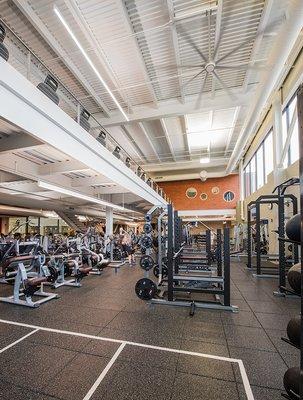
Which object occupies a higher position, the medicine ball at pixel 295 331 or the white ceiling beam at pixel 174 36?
the white ceiling beam at pixel 174 36

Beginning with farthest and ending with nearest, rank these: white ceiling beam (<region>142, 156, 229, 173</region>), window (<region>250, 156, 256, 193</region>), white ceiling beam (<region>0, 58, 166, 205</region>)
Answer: white ceiling beam (<region>142, 156, 229, 173</region>), window (<region>250, 156, 256, 193</region>), white ceiling beam (<region>0, 58, 166, 205</region>)

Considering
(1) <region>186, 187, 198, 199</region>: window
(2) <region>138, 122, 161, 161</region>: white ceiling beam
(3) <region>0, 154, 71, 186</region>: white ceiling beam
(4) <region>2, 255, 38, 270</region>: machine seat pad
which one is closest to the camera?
Answer: (4) <region>2, 255, 38, 270</region>: machine seat pad

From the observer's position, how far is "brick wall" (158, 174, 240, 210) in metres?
16.5

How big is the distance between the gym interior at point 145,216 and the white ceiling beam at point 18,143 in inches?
1.3

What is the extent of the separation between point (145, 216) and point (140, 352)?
2610 millimetres

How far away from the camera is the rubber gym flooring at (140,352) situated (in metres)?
1.86

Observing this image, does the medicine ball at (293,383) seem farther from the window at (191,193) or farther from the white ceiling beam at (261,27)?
the window at (191,193)

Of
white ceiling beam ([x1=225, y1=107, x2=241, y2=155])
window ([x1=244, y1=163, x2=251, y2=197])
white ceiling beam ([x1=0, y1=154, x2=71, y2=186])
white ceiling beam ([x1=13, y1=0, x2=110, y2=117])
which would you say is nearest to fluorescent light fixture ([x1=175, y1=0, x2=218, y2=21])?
white ceiling beam ([x1=13, y1=0, x2=110, y2=117])

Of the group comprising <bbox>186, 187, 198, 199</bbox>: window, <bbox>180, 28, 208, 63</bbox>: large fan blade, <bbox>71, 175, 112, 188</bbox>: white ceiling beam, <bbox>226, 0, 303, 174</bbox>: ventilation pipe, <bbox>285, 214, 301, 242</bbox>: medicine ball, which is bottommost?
<bbox>285, 214, 301, 242</bbox>: medicine ball

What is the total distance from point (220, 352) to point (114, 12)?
5.72m

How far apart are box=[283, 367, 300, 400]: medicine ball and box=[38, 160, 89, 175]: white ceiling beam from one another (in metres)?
4.95

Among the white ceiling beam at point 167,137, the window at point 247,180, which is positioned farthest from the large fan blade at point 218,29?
the window at point 247,180

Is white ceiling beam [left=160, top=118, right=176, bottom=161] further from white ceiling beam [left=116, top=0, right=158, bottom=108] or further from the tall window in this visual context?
the tall window

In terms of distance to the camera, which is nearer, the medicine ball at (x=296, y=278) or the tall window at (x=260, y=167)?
the medicine ball at (x=296, y=278)
